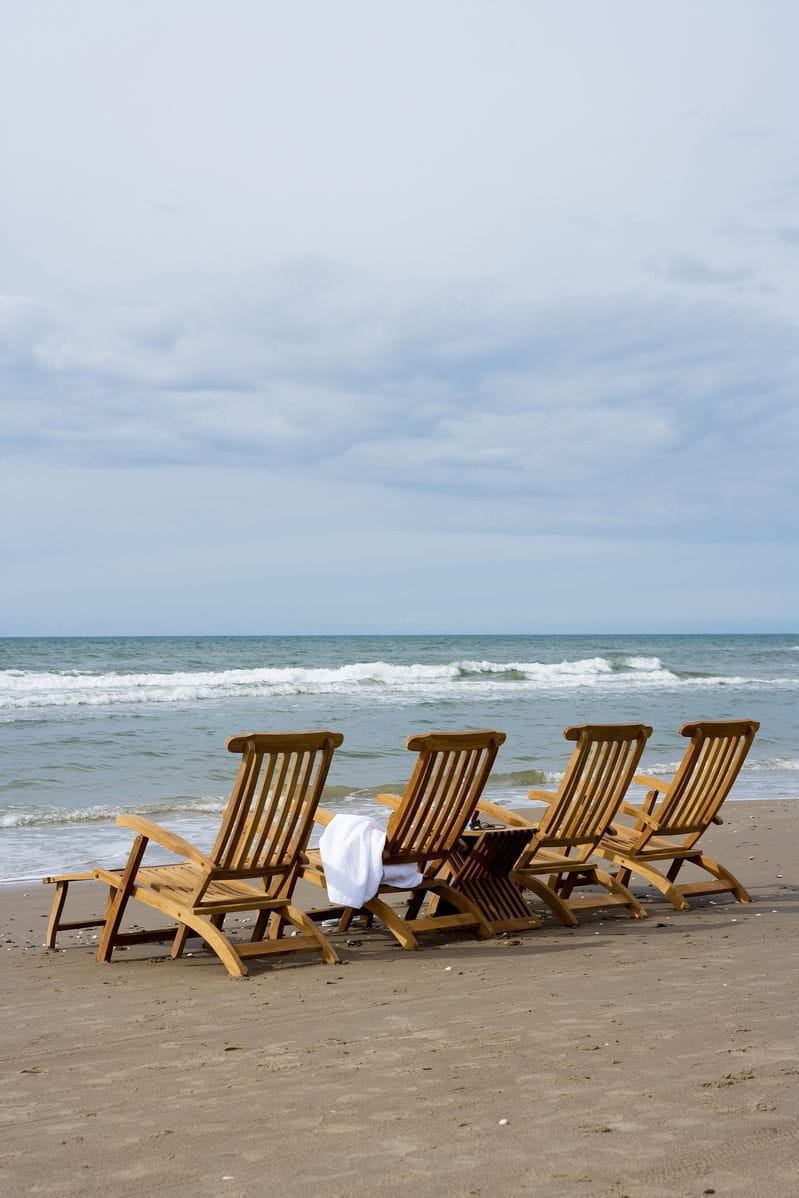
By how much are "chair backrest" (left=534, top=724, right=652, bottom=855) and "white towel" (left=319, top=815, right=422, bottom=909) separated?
104 centimetres

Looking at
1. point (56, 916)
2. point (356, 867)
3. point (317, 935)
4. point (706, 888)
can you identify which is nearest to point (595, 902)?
point (706, 888)

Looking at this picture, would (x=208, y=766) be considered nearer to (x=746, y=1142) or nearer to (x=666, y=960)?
(x=666, y=960)

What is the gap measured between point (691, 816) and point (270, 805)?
3046mm

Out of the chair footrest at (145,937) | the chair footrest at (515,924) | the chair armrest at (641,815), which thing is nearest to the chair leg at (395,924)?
the chair footrest at (515,924)

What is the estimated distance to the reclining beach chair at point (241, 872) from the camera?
5.39 meters

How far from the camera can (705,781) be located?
7.20 meters

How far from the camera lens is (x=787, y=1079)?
3.56 m

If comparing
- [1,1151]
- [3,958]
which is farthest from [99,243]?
[1,1151]

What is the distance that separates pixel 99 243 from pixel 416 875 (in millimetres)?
13418

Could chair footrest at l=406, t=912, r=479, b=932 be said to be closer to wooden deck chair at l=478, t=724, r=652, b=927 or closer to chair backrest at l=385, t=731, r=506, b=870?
chair backrest at l=385, t=731, r=506, b=870

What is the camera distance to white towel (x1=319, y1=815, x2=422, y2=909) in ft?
19.5

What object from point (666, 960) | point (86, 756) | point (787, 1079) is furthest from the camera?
point (86, 756)

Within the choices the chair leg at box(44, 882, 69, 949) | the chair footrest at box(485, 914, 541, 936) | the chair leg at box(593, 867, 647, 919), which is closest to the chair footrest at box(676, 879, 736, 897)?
the chair leg at box(593, 867, 647, 919)

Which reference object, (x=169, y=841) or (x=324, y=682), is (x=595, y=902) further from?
(x=324, y=682)
